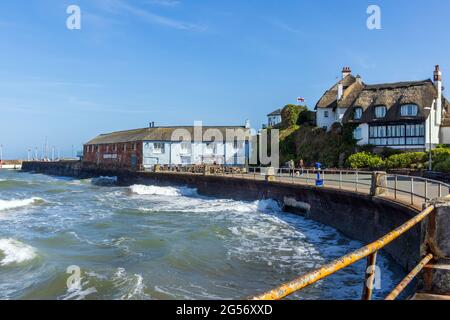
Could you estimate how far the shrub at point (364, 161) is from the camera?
37.2 meters

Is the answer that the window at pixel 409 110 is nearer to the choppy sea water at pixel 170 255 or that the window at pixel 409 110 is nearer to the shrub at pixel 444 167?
the shrub at pixel 444 167

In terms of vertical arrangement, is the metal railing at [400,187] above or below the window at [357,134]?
below

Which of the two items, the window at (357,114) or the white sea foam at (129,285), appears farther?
the window at (357,114)

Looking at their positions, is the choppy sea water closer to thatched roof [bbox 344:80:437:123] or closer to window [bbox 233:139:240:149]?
thatched roof [bbox 344:80:437:123]

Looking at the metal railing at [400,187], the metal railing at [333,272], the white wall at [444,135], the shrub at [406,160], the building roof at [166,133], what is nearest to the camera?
the metal railing at [333,272]

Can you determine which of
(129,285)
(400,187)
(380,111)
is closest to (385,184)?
(400,187)

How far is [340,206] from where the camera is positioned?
18438mm

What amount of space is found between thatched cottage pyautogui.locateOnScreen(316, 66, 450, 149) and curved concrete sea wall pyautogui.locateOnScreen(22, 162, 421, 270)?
1714 centimetres

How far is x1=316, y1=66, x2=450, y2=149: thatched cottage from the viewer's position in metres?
39.6

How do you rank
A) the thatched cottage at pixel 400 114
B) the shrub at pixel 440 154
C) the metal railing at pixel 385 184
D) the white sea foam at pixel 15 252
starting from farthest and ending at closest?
the thatched cottage at pixel 400 114, the shrub at pixel 440 154, the white sea foam at pixel 15 252, the metal railing at pixel 385 184

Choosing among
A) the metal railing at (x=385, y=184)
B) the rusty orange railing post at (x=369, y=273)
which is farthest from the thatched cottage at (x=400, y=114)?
the rusty orange railing post at (x=369, y=273)

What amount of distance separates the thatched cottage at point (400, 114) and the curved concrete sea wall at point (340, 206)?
17.1m

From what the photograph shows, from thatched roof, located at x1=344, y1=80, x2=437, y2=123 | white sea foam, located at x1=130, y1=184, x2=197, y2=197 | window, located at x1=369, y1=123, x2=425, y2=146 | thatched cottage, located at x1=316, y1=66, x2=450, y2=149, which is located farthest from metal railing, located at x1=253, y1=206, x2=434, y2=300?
thatched roof, located at x1=344, y1=80, x2=437, y2=123
